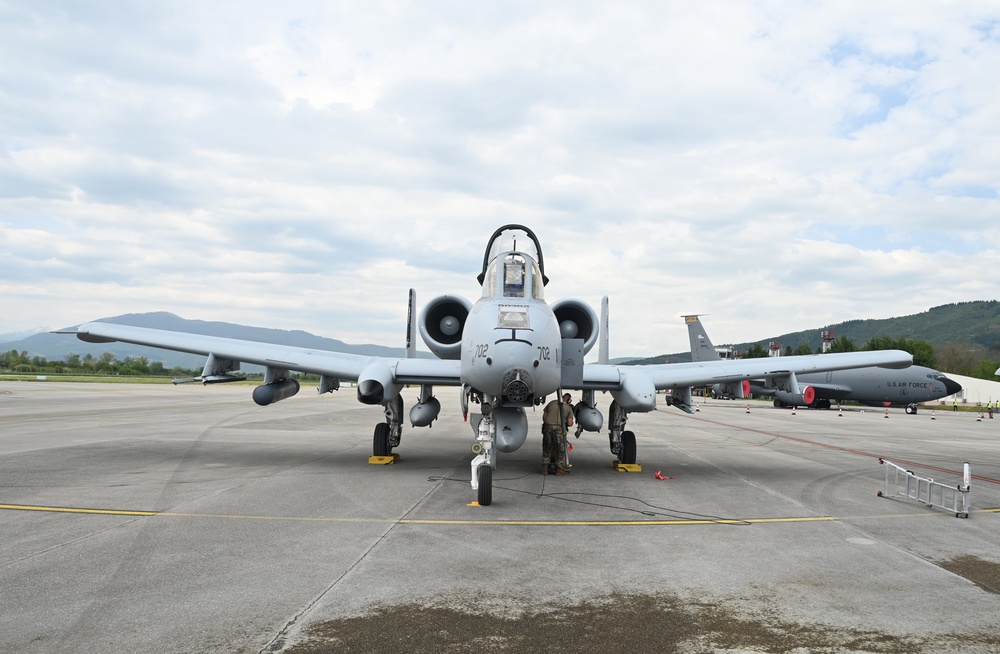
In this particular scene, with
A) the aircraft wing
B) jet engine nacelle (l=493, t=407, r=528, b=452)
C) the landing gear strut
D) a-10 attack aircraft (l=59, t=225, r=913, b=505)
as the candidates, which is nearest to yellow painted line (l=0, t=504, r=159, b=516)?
the landing gear strut

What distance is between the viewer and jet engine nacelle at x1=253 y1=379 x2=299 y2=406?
12.3 metres

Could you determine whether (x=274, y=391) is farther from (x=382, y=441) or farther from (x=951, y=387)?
(x=951, y=387)

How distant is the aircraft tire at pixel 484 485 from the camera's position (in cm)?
834

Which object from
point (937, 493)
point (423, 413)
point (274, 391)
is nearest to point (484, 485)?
point (423, 413)

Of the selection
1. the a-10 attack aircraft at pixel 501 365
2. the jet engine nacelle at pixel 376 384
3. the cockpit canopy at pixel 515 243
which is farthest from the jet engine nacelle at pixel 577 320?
the jet engine nacelle at pixel 376 384

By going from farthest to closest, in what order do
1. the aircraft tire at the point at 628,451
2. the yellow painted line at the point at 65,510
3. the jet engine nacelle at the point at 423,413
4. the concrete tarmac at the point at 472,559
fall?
the aircraft tire at the point at 628,451 → the jet engine nacelle at the point at 423,413 → the yellow painted line at the point at 65,510 → the concrete tarmac at the point at 472,559

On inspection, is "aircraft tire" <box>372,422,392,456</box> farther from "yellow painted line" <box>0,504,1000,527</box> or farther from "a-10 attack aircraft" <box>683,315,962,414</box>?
"a-10 attack aircraft" <box>683,315,962,414</box>

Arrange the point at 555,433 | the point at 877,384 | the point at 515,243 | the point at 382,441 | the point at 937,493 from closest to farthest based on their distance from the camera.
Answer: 1. the point at 937,493
2. the point at 555,433
3. the point at 515,243
4. the point at 382,441
5. the point at 877,384

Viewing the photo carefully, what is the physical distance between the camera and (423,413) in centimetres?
1199

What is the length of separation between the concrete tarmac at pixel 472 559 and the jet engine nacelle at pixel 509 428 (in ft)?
2.57

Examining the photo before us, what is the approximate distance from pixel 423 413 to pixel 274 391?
325 cm

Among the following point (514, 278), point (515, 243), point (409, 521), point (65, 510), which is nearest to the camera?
point (409, 521)

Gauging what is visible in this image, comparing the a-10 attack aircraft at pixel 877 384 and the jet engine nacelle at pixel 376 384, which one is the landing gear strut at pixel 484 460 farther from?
the a-10 attack aircraft at pixel 877 384

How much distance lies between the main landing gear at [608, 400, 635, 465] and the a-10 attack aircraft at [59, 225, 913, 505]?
23mm
